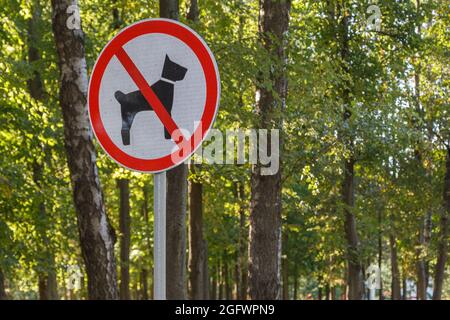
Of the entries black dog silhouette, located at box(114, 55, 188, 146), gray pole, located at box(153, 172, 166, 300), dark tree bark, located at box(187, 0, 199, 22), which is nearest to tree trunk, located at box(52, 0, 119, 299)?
black dog silhouette, located at box(114, 55, 188, 146)

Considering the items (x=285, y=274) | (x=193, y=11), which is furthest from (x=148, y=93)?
(x=285, y=274)

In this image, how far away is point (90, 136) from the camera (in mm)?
9125

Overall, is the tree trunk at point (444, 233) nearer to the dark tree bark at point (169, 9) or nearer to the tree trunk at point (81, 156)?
the dark tree bark at point (169, 9)

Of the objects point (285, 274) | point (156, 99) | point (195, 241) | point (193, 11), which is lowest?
point (156, 99)

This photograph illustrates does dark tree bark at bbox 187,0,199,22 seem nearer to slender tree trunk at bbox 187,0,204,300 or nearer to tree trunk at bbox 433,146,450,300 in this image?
slender tree trunk at bbox 187,0,204,300

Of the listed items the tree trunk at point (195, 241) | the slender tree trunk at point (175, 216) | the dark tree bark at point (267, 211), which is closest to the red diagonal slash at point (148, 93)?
the dark tree bark at point (267, 211)

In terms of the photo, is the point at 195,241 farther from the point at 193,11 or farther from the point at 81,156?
the point at 81,156

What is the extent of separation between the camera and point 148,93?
4.25 meters

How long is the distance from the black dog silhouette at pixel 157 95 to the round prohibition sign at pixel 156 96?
0.03 metres

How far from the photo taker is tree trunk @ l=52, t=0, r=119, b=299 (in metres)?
9.04

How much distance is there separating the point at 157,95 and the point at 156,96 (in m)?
0.02
